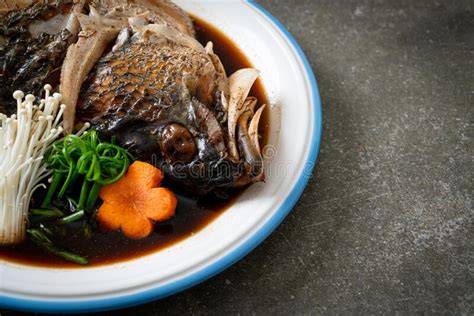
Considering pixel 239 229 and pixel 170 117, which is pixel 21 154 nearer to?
pixel 170 117

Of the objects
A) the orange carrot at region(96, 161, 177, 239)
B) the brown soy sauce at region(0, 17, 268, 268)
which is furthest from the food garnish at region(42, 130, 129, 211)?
the brown soy sauce at region(0, 17, 268, 268)

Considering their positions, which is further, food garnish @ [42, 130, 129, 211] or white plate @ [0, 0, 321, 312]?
food garnish @ [42, 130, 129, 211]

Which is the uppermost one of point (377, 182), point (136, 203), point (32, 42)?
point (32, 42)

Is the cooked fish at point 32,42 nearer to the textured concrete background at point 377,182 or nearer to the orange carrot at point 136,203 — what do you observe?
the orange carrot at point 136,203

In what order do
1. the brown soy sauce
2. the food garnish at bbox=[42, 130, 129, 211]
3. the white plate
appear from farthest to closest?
the food garnish at bbox=[42, 130, 129, 211]
the brown soy sauce
the white plate

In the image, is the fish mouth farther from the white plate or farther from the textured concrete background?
the textured concrete background

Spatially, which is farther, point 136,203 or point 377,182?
point 377,182

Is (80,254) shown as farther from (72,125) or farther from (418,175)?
(418,175)

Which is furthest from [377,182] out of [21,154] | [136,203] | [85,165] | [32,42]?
[32,42]
